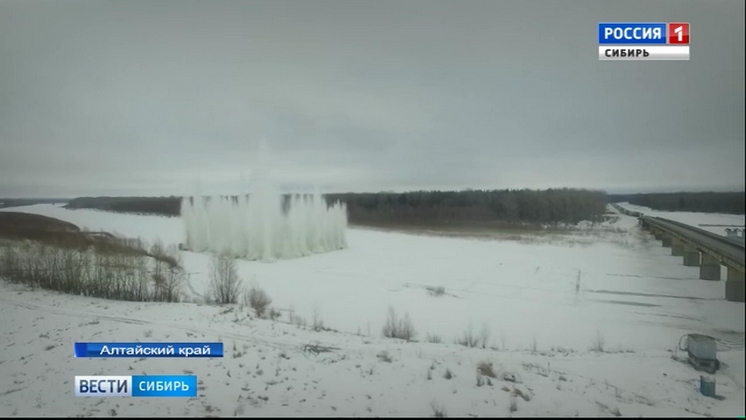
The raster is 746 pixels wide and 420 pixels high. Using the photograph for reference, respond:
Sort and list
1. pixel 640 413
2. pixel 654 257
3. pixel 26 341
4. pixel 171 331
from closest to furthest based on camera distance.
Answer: pixel 640 413, pixel 654 257, pixel 171 331, pixel 26 341

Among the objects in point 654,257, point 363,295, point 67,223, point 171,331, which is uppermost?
point 67,223

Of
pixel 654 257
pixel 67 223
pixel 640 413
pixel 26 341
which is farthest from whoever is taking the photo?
pixel 67 223

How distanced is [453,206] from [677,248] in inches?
60.3

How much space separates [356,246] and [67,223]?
8.15 feet

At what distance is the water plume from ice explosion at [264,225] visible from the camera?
277 cm

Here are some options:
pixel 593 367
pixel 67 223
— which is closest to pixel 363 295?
pixel 593 367

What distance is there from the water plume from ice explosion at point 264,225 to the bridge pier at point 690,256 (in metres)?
2.39

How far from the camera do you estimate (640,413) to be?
2.26 m

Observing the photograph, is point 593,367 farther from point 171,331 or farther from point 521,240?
point 171,331

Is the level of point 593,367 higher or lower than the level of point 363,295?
lower

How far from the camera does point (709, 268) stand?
7.69 ft
